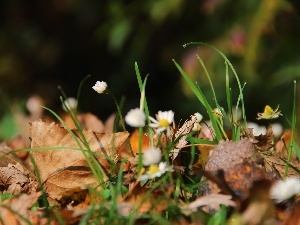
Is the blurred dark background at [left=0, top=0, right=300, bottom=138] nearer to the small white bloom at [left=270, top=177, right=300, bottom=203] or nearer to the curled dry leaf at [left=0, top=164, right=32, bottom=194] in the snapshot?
the curled dry leaf at [left=0, top=164, right=32, bottom=194]

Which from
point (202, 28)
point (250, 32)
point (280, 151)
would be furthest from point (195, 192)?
point (202, 28)

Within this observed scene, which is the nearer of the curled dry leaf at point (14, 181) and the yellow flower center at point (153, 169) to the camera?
the yellow flower center at point (153, 169)

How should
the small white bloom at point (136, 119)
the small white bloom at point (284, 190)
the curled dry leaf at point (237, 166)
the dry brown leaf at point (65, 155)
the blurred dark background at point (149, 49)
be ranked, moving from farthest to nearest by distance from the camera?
the blurred dark background at point (149, 49) → the dry brown leaf at point (65, 155) → the small white bloom at point (136, 119) → the curled dry leaf at point (237, 166) → the small white bloom at point (284, 190)

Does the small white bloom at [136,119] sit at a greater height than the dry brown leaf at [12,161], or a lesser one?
greater

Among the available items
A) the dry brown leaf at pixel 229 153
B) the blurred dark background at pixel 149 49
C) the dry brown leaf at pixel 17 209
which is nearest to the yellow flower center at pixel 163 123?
the dry brown leaf at pixel 229 153

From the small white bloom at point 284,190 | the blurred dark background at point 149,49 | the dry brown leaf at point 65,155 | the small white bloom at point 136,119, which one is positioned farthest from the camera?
the blurred dark background at point 149,49

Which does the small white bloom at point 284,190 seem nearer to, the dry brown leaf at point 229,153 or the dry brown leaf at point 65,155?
the dry brown leaf at point 229,153

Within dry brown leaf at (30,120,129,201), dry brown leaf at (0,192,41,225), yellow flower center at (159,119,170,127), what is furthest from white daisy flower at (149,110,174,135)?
dry brown leaf at (0,192,41,225)
